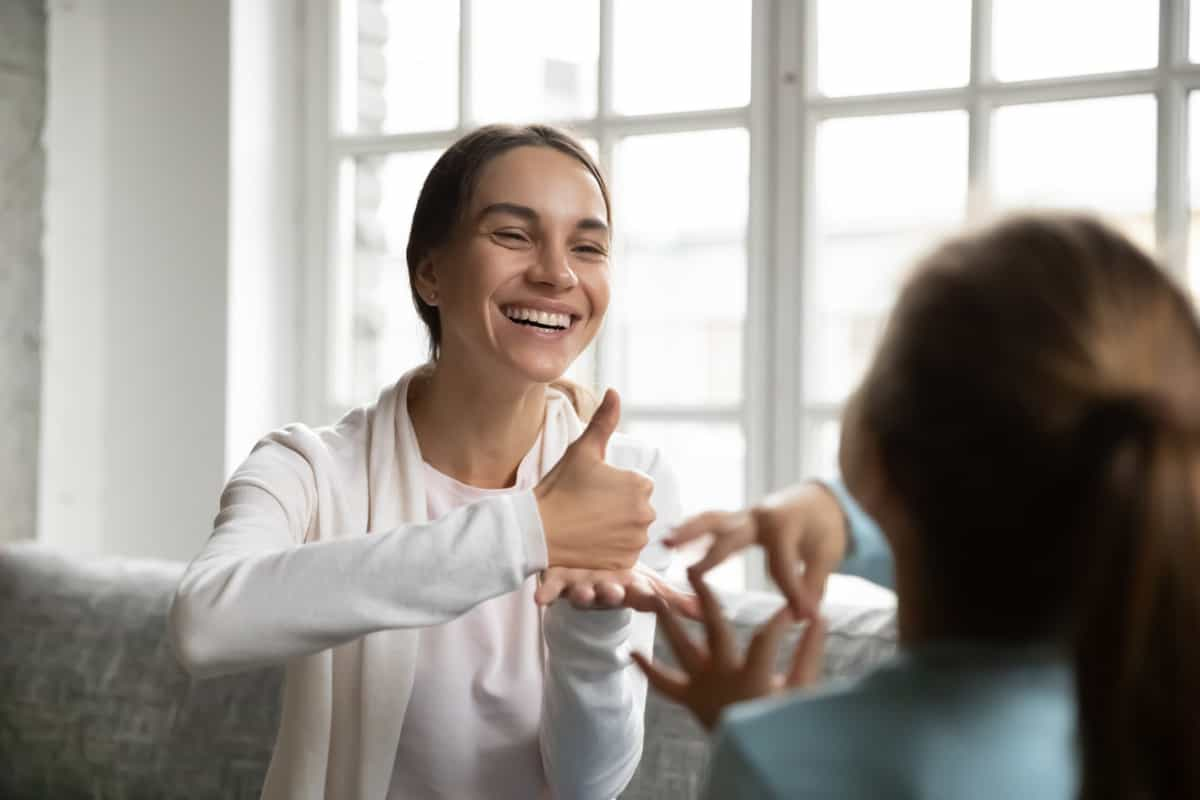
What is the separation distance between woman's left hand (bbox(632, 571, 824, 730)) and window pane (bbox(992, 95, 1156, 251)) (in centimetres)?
167

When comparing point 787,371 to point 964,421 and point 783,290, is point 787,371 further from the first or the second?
point 964,421

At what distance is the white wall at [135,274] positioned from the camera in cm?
304

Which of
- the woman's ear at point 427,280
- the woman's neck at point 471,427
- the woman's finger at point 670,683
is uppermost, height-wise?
the woman's ear at point 427,280

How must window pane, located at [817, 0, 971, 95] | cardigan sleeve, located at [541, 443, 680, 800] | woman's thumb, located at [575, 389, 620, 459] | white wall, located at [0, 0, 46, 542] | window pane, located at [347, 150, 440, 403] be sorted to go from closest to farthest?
woman's thumb, located at [575, 389, 620, 459], cardigan sleeve, located at [541, 443, 680, 800], window pane, located at [817, 0, 971, 95], white wall, located at [0, 0, 46, 542], window pane, located at [347, 150, 440, 403]

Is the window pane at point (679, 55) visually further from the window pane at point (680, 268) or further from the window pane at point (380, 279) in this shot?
the window pane at point (380, 279)

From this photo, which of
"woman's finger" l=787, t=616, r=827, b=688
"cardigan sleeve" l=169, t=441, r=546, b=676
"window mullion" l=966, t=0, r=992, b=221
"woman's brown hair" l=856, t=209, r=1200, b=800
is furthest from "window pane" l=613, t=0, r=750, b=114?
"woman's brown hair" l=856, t=209, r=1200, b=800

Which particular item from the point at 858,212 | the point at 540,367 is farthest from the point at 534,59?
the point at 540,367

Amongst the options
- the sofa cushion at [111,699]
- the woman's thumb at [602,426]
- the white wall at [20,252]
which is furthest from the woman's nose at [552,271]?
the white wall at [20,252]

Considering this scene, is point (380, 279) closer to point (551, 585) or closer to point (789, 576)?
point (551, 585)

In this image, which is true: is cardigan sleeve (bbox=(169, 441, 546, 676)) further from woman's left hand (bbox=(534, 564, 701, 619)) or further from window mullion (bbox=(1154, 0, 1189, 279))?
window mullion (bbox=(1154, 0, 1189, 279))

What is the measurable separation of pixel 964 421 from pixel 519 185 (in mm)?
990

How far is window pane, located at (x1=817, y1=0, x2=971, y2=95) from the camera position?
2.61 meters

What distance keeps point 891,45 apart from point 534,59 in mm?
798

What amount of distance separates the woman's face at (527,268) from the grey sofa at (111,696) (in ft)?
1.79
